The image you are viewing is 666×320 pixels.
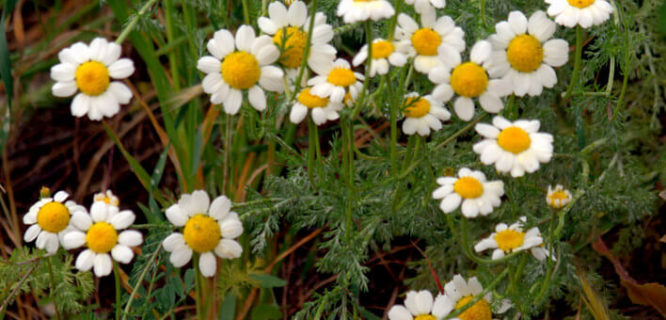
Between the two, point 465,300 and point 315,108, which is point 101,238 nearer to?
point 315,108

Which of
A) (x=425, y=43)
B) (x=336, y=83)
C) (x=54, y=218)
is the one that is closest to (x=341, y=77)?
(x=336, y=83)

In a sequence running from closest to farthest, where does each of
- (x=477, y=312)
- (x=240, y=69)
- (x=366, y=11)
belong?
1. (x=366, y=11)
2. (x=240, y=69)
3. (x=477, y=312)

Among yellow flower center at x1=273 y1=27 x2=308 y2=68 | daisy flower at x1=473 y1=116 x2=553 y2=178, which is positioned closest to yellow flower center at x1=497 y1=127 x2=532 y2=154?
daisy flower at x1=473 y1=116 x2=553 y2=178

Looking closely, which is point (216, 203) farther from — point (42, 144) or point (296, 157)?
point (42, 144)

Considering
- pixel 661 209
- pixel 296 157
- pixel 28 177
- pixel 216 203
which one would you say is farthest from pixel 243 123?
pixel 661 209

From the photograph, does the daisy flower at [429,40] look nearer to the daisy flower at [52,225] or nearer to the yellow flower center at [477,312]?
the yellow flower center at [477,312]

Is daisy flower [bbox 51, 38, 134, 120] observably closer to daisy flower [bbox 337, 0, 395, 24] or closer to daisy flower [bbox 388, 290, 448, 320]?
daisy flower [bbox 337, 0, 395, 24]

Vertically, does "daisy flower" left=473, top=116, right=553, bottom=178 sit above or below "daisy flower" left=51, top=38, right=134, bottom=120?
below
